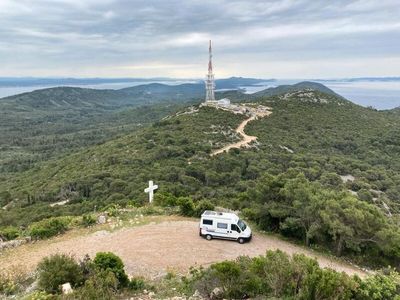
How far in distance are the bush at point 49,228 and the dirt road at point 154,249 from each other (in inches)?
19.0

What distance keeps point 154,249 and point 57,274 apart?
4937mm

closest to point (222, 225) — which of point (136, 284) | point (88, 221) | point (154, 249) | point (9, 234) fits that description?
point (154, 249)

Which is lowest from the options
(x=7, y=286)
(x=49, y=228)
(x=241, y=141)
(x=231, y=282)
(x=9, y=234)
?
(x=241, y=141)

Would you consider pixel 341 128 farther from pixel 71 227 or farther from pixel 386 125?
pixel 71 227

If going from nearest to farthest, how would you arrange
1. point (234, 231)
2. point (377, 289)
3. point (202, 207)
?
point (377, 289)
point (234, 231)
point (202, 207)

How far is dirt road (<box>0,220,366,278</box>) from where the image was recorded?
14.9 metres

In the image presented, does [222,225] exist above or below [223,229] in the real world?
above

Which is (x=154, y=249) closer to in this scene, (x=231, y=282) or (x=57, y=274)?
(x=57, y=274)

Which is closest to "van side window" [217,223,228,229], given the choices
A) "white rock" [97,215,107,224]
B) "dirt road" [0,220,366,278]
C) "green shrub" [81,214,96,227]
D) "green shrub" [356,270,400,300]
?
"dirt road" [0,220,366,278]

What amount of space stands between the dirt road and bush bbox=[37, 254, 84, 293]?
2486mm

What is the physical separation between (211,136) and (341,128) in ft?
98.3

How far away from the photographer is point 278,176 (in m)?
20.8

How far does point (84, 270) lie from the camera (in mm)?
12617

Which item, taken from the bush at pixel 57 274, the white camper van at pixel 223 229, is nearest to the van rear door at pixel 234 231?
the white camper van at pixel 223 229
